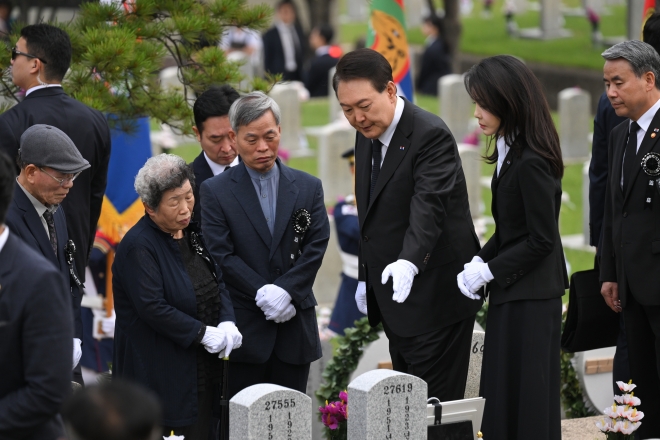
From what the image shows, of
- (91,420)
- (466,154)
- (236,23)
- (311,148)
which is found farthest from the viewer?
(311,148)

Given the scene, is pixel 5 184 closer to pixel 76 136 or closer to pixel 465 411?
pixel 465 411

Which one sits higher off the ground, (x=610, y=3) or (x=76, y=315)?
(x=610, y=3)

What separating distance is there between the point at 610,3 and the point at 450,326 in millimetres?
27101

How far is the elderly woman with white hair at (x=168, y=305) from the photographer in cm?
412

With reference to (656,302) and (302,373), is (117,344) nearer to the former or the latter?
(302,373)

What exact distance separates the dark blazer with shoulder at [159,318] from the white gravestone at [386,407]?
0.76 meters

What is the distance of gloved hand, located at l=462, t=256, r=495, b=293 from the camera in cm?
423

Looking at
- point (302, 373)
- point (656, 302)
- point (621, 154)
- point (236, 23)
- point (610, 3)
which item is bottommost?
point (302, 373)

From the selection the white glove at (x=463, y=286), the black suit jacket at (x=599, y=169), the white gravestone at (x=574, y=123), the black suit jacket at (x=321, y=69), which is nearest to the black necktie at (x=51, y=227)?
the white glove at (x=463, y=286)

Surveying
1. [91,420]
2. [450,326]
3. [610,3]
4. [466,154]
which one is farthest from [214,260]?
[610,3]

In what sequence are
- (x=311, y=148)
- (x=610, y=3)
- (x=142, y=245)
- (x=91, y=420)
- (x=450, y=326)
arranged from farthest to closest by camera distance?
(x=610, y=3) < (x=311, y=148) < (x=450, y=326) < (x=142, y=245) < (x=91, y=420)

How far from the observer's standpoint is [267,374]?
465 centimetres

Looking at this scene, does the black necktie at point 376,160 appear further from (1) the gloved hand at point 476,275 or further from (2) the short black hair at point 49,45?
(2) the short black hair at point 49,45

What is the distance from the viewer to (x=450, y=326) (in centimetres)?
443
